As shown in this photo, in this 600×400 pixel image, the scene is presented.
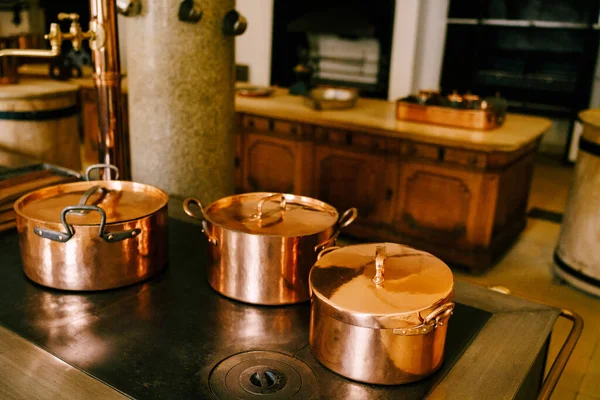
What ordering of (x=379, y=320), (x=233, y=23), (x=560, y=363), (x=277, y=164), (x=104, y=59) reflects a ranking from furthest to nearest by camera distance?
(x=277, y=164)
(x=233, y=23)
(x=104, y=59)
(x=560, y=363)
(x=379, y=320)

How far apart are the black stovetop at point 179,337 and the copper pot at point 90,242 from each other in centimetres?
5

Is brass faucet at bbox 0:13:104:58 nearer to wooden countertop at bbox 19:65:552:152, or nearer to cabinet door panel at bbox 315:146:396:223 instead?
wooden countertop at bbox 19:65:552:152

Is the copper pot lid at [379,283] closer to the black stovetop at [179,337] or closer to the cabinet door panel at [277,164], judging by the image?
the black stovetop at [179,337]

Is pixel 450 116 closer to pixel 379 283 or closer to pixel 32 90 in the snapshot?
pixel 32 90

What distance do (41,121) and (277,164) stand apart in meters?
1.89

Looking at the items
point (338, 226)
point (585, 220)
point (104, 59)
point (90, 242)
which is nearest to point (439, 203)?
point (585, 220)

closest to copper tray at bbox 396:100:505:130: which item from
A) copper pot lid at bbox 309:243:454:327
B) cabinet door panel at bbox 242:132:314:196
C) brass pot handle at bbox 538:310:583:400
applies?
cabinet door panel at bbox 242:132:314:196

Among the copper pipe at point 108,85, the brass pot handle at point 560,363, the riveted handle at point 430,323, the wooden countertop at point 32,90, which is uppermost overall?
the copper pipe at point 108,85

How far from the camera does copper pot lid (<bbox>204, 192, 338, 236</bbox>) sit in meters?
1.37

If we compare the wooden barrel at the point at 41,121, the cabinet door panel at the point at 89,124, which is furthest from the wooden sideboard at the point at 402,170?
the cabinet door panel at the point at 89,124

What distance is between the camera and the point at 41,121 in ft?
11.4

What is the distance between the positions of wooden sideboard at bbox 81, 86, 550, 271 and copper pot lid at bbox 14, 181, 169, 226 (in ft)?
8.39

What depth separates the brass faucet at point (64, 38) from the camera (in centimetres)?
156

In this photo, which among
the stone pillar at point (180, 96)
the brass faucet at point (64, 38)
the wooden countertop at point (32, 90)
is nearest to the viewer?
the brass faucet at point (64, 38)
